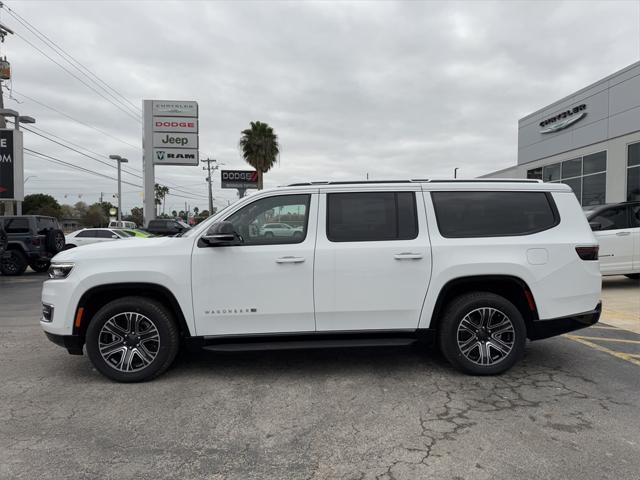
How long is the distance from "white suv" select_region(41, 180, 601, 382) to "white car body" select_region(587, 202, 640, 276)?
19.1 ft

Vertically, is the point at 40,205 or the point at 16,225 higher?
the point at 40,205

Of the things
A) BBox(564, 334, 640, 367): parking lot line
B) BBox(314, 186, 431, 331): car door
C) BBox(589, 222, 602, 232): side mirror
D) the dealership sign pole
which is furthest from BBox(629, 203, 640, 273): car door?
the dealership sign pole

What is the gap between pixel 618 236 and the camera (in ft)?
30.6

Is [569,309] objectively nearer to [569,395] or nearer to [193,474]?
[569,395]

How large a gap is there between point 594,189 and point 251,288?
75.0ft

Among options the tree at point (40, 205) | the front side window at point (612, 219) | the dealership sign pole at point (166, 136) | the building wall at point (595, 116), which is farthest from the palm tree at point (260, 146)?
the tree at point (40, 205)

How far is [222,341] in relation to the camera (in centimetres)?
427

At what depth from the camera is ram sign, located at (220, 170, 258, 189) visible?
194 ft

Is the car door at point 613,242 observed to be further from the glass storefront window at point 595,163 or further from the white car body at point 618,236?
the glass storefront window at point 595,163

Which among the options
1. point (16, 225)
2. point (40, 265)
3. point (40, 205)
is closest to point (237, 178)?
point (40, 265)

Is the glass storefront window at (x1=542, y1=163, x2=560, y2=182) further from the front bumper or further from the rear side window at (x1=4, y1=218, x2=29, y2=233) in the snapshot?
the front bumper

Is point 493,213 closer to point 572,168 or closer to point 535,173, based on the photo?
point 572,168

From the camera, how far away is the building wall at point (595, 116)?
1951 cm

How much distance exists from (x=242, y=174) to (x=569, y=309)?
5951cm
